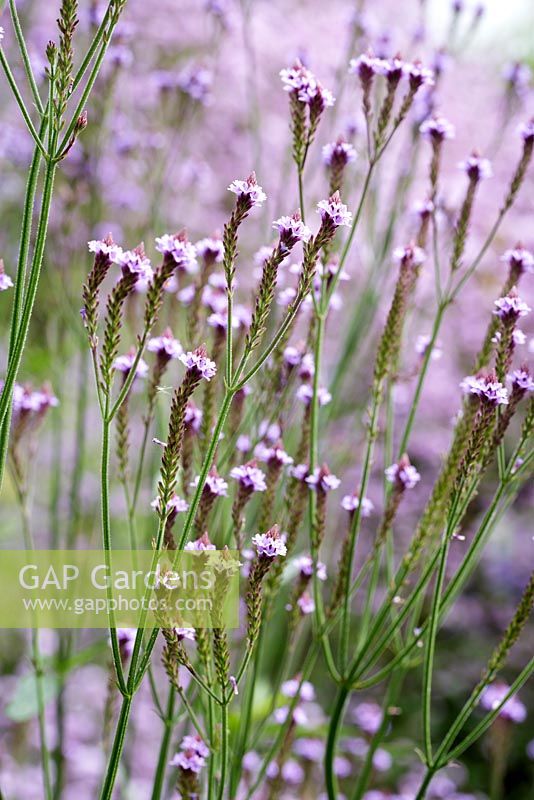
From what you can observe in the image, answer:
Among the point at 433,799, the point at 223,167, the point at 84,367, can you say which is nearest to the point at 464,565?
the point at 84,367

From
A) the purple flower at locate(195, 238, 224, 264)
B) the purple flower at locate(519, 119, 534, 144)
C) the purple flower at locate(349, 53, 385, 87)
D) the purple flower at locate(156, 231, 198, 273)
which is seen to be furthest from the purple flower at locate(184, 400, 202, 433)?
the purple flower at locate(519, 119, 534, 144)

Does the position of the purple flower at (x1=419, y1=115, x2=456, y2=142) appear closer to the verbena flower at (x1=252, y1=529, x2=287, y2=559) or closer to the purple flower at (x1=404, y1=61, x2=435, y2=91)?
the purple flower at (x1=404, y1=61, x2=435, y2=91)

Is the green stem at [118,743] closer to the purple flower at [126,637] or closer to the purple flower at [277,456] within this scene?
the purple flower at [126,637]

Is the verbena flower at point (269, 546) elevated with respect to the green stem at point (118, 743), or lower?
elevated

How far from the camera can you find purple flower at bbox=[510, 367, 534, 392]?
1.18m

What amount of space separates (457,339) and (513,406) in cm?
340

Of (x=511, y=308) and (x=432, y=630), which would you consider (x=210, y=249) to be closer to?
(x=511, y=308)

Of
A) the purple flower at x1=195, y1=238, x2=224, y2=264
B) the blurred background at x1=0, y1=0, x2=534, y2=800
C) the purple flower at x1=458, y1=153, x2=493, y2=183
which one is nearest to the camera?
the purple flower at x1=195, y1=238, x2=224, y2=264

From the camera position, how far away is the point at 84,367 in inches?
79.0

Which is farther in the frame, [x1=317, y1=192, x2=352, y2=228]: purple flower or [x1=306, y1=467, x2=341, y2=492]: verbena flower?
[x1=306, y1=467, x2=341, y2=492]: verbena flower

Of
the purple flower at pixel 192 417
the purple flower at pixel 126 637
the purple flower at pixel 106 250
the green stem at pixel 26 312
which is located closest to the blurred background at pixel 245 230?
the purple flower at pixel 192 417

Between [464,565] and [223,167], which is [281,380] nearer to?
[464,565]

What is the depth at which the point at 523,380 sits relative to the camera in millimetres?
1188

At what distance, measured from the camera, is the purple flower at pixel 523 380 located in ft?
3.86
